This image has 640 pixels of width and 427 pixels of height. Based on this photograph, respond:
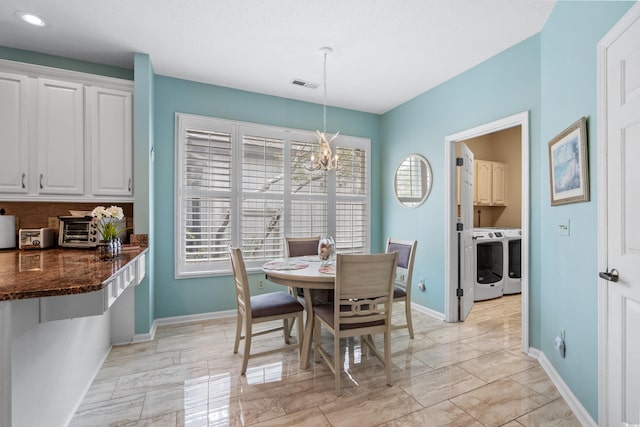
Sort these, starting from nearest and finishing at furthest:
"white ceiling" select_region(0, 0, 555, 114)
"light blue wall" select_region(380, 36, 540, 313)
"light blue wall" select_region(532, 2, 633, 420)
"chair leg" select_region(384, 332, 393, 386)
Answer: "light blue wall" select_region(532, 2, 633, 420), "chair leg" select_region(384, 332, 393, 386), "white ceiling" select_region(0, 0, 555, 114), "light blue wall" select_region(380, 36, 540, 313)

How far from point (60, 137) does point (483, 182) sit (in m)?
5.72

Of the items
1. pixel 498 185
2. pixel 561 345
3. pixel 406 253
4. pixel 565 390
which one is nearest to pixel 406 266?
pixel 406 253

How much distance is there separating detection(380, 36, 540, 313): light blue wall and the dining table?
1.72 m

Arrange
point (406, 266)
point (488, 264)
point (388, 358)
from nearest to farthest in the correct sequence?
point (388, 358) < point (406, 266) < point (488, 264)

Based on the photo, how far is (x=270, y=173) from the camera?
12.6 ft

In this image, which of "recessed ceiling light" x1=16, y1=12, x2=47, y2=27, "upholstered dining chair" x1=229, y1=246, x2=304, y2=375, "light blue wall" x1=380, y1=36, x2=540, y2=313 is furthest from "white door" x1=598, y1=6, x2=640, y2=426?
"recessed ceiling light" x1=16, y1=12, x2=47, y2=27

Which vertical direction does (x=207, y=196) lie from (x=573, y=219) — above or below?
above

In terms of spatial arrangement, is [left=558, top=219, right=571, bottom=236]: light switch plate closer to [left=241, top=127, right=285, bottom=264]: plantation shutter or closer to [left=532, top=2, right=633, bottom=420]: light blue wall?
[left=532, top=2, right=633, bottom=420]: light blue wall

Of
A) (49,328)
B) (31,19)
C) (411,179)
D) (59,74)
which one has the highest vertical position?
(31,19)

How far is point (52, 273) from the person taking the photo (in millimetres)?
1544

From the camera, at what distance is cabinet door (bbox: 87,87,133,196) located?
107 inches

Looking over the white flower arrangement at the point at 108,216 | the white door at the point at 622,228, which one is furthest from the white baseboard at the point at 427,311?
the white flower arrangement at the point at 108,216

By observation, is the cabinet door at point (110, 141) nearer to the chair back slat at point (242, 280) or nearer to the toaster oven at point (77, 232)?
the toaster oven at point (77, 232)

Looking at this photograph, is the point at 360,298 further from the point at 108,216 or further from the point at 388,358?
the point at 108,216
